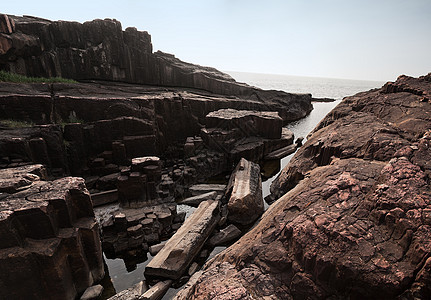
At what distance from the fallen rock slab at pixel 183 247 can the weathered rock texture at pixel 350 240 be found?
35.6 inches

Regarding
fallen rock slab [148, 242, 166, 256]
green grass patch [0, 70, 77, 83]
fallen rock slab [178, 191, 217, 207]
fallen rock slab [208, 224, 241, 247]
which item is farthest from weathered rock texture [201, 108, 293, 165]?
green grass patch [0, 70, 77, 83]

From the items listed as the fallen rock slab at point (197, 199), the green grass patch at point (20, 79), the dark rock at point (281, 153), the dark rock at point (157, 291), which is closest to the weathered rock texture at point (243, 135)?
the dark rock at point (281, 153)

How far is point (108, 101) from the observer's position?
30.9ft

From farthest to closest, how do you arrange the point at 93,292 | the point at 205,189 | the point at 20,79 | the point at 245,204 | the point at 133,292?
the point at 20,79 → the point at 205,189 → the point at 245,204 → the point at 93,292 → the point at 133,292

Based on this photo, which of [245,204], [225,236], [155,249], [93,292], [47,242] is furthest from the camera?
[245,204]

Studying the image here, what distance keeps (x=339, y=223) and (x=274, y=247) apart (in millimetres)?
937

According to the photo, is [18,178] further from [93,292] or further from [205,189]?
[205,189]

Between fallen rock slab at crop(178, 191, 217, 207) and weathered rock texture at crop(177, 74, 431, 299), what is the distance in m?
3.77

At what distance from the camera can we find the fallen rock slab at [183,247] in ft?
14.0

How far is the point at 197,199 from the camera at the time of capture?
24.0 ft

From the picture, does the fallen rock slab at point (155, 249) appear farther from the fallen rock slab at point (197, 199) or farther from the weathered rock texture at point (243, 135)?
the weathered rock texture at point (243, 135)

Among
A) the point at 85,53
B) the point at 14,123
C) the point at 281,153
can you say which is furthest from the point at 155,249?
the point at 85,53

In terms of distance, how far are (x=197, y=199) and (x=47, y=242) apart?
449cm

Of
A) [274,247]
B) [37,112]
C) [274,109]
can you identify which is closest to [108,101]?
[37,112]
